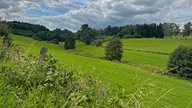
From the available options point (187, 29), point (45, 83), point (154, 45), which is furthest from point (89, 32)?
point (45, 83)

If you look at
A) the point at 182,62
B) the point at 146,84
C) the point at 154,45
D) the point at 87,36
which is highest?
the point at 146,84

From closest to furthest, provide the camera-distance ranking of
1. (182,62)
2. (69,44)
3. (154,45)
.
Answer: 1. (182,62)
2. (69,44)
3. (154,45)

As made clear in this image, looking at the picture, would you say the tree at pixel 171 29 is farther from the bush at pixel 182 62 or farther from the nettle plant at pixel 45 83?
the nettle plant at pixel 45 83

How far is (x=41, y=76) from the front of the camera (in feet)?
22.5

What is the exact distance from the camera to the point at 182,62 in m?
66.9

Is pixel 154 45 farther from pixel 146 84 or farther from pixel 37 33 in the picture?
pixel 146 84

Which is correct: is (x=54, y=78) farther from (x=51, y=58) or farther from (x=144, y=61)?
(x=144, y=61)

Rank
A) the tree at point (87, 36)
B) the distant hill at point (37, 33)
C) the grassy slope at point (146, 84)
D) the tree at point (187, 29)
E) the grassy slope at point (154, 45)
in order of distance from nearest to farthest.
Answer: the grassy slope at point (146, 84) < the grassy slope at point (154, 45) < the distant hill at point (37, 33) < the tree at point (87, 36) < the tree at point (187, 29)

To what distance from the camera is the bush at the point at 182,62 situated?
63.4 meters

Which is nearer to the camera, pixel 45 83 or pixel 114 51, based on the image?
pixel 45 83

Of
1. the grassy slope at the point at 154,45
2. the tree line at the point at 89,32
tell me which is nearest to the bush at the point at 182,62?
the grassy slope at the point at 154,45

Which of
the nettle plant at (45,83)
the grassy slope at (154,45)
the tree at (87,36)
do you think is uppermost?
the nettle plant at (45,83)

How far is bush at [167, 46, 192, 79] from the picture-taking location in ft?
208

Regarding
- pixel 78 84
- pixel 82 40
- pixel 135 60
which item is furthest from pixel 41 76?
pixel 82 40
